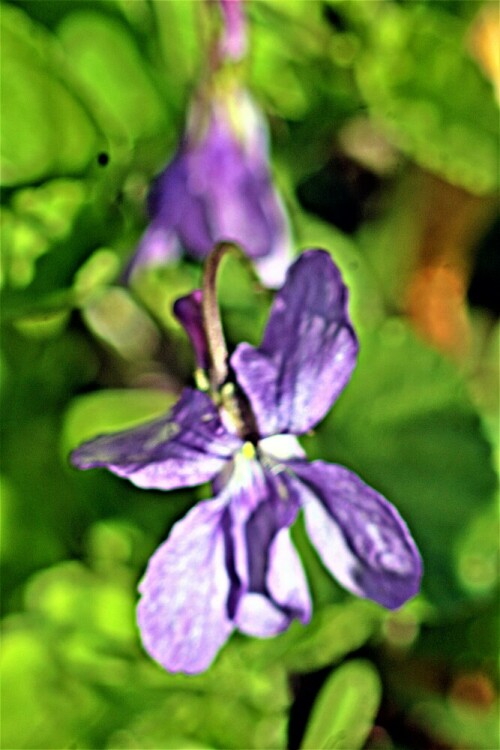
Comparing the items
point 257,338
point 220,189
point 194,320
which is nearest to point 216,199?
point 220,189

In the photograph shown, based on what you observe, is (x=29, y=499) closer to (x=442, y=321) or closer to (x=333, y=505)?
(x=333, y=505)

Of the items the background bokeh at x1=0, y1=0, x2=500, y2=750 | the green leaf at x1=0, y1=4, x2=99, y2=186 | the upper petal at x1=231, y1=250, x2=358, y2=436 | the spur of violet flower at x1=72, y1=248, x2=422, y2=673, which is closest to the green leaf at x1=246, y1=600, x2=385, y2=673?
the background bokeh at x1=0, y1=0, x2=500, y2=750

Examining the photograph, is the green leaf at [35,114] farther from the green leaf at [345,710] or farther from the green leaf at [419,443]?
the green leaf at [345,710]

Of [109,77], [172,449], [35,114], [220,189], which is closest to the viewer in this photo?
[172,449]

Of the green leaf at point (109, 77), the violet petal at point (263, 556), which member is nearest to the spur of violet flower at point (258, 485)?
the violet petal at point (263, 556)

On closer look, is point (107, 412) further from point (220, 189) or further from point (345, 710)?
point (345, 710)

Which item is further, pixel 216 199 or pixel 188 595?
pixel 216 199

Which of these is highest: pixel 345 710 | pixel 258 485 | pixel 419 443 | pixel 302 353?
pixel 302 353

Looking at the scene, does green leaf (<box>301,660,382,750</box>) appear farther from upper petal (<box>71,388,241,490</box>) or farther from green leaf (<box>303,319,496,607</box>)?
upper petal (<box>71,388,241,490</box>)
